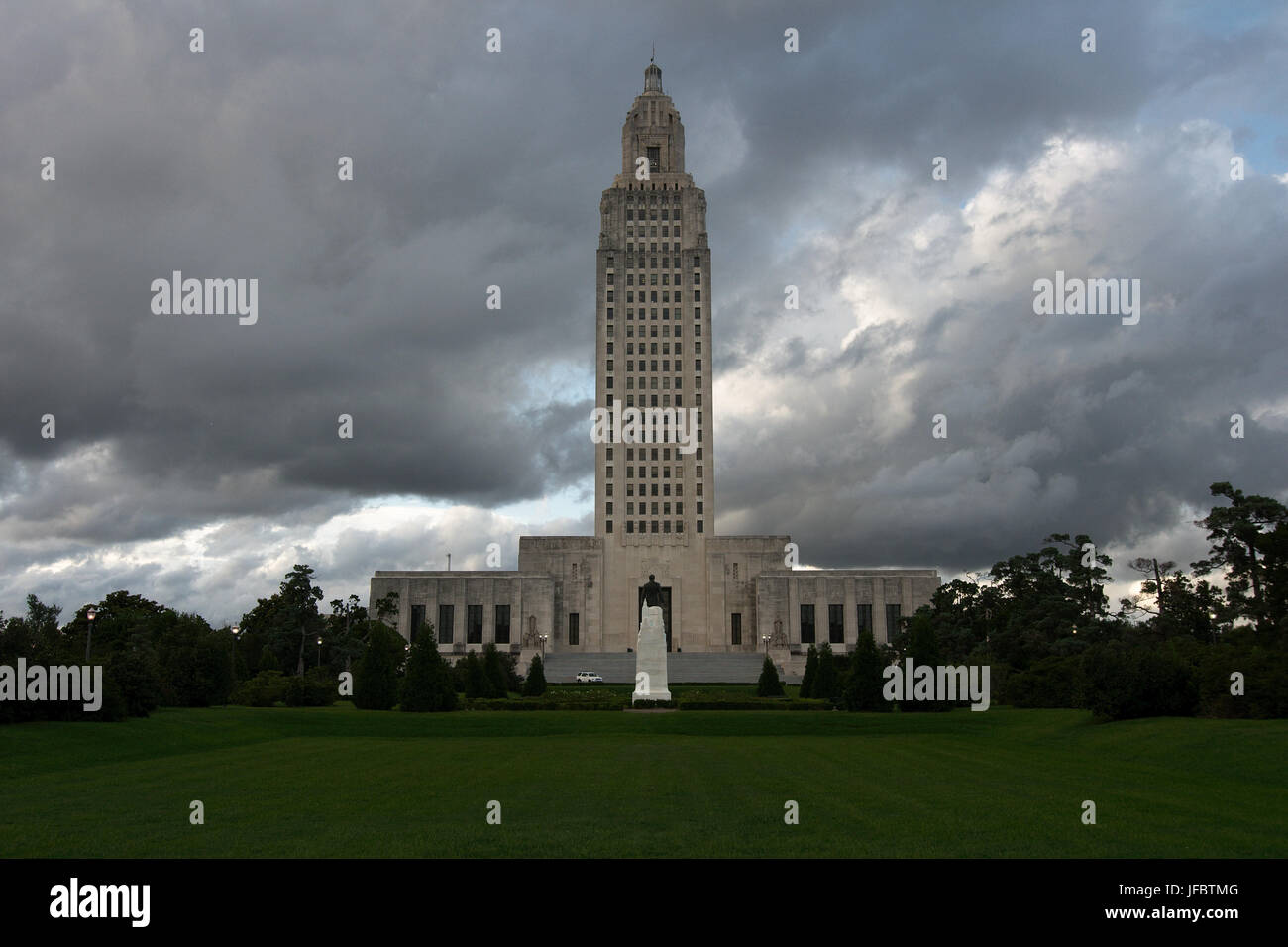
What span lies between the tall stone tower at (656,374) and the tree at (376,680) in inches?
2332

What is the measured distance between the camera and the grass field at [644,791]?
38.0ft

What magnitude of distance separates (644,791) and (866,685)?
87.9 feet

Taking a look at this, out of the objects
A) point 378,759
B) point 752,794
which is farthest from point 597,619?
point 752,794

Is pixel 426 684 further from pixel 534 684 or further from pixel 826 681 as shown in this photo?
pixel 826 681

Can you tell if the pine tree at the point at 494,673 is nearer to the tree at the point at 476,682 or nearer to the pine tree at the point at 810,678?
the tree at the point at 476,682

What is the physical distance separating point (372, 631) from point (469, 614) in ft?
191

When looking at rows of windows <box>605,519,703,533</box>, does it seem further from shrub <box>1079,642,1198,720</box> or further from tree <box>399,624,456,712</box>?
shrub <box>1079,642,1198,720</box>

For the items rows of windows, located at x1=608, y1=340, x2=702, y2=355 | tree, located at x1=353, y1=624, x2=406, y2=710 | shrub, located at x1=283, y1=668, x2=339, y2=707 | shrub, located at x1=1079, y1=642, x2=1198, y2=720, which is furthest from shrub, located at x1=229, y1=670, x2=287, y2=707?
rows of windows, located at x1=608, y1=340, x2=702, y2=355

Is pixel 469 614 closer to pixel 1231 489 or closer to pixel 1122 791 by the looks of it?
pixel 1231 489

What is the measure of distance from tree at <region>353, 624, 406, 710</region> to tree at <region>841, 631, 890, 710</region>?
756 inches

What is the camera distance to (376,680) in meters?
42.1

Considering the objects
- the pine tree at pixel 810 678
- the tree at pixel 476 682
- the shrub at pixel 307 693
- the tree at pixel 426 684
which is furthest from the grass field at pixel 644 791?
the pine tree at pixel 810 678

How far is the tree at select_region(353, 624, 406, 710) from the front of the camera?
41938mm

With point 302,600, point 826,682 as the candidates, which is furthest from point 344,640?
point 826,682
